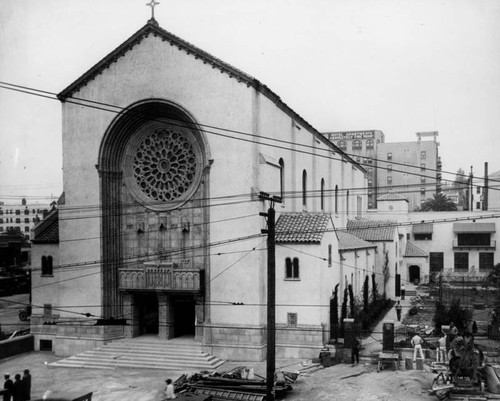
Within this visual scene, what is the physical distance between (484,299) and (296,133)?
73.2ft

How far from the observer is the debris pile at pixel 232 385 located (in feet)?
63.7

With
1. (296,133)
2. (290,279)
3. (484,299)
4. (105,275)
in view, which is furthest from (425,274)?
(105,275)

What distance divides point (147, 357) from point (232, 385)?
7.32m

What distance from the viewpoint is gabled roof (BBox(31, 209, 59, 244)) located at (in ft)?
104

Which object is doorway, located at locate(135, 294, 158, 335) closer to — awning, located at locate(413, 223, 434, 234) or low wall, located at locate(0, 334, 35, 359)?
low wall, located at locate(0, 334, 35, 359)

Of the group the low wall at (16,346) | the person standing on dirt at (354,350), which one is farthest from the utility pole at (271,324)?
the low wall at (16,346)

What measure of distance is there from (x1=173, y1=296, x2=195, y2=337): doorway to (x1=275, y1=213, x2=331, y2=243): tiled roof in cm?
647

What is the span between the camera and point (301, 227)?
86.6 ft

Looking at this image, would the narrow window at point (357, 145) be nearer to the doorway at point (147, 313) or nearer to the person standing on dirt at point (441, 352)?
the doorway at point (147, 313)

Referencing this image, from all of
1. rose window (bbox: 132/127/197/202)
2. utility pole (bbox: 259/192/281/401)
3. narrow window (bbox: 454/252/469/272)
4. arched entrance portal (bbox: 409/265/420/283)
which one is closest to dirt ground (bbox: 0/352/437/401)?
utility pole (bbox: 259/192/281/401)

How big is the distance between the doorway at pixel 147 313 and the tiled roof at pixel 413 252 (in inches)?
1198

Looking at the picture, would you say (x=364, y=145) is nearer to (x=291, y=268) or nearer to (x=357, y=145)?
(x=357, y=145)

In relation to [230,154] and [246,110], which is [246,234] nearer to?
[230,154]

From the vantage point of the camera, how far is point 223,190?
1038 inches
